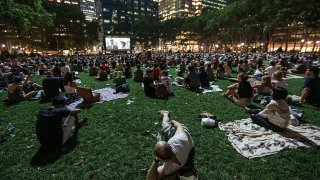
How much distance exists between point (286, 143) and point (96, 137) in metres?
4.90

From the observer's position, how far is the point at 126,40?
68938 mm

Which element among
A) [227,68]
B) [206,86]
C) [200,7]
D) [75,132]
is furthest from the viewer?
[200,7]

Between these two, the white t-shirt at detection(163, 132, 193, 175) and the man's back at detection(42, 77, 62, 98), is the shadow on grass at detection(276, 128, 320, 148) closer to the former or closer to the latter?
the white t-shirt at detection(163, 132, 193, 175)

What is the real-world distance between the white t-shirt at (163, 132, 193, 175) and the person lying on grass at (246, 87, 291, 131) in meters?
3.31

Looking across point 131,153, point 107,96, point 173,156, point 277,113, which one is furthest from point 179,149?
point 107,96

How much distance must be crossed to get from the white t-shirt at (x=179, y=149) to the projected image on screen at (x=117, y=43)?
2488 inches

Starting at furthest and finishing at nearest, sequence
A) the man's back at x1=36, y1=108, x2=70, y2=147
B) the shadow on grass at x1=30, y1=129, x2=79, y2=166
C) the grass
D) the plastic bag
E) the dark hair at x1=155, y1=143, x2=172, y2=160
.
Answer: the plastic bag < the man's back at x1=36, y1=108, x2=70, y2=147 < the shadow on grass at x1=30, y1=129, x2=79, y2=166 < the grass < the dark hair at x1=155, y1=143, x2=172, y2=160

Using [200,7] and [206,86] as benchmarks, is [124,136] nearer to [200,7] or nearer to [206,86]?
[206,86]

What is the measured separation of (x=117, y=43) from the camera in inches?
2603

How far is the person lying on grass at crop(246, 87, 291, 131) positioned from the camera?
19.8 feet

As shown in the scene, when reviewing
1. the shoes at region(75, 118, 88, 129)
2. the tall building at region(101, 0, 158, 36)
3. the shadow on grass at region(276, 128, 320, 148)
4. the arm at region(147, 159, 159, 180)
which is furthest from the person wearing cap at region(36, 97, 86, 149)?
the tall building at region(101, 0, 158, 36)

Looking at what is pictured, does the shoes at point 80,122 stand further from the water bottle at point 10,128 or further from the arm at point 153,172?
the arm at point 153,172

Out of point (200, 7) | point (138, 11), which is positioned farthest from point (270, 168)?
point (200, 7)

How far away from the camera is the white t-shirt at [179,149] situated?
→ 376cm
